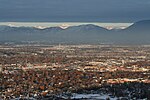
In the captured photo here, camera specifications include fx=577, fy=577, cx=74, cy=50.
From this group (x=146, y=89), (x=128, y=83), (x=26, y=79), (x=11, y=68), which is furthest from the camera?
(x=11, y=68)

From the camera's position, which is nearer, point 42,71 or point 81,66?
point 42,71

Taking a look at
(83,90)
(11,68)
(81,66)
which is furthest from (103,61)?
(83,90)

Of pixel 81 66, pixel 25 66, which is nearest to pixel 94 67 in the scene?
pixel 81 66

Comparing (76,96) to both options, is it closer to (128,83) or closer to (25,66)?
(128,83)

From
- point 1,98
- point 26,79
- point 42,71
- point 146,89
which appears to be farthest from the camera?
point 42,71

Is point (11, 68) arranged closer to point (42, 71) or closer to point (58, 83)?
point (42, 71)

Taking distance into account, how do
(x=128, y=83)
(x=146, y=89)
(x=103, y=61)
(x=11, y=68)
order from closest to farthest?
(x=146, y=89), (x=128, y=83), (x=11, y=68), (x=103, y=61)

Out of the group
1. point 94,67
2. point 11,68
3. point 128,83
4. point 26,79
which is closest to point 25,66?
point 11,68

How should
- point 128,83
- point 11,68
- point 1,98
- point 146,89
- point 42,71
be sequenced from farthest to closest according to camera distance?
point 11,68, point 42,71, point 128,83, point 146,89, point 1,98

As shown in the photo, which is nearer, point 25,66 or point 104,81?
point 104,81
